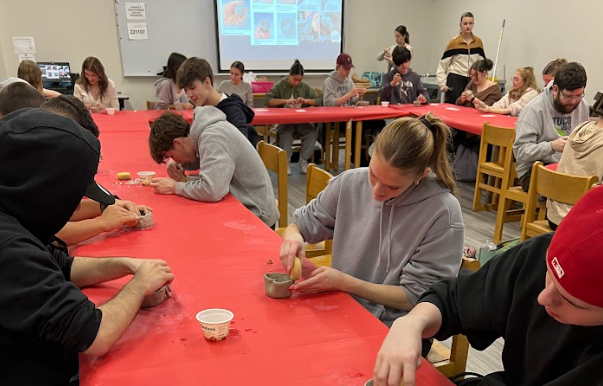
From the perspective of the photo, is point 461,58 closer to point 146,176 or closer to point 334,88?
point 334,88

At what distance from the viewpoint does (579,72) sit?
3.48 metres

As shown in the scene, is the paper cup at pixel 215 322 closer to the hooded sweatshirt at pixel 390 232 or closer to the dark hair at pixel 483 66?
the hooded sweatshirt at pixel 390 232

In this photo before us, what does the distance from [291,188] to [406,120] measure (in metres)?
3.94

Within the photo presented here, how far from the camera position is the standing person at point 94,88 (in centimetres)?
519

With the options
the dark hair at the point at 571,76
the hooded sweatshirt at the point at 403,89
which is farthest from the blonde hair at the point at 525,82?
the dark hair at the point at 571,76

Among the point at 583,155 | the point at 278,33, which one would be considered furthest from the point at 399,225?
the point at 278,33

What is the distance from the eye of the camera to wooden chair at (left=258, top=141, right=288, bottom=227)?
2836 millimetres

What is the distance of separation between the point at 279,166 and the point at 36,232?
1.83 metres

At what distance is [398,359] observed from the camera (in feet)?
3.22

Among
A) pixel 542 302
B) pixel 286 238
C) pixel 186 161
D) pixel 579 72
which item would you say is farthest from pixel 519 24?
pixel 542 302

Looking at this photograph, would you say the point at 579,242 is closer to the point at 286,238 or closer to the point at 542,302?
the point at 542,302

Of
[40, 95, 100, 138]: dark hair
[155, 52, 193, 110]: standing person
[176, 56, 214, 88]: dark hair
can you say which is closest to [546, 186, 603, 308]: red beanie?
[40, 95, 100, 138]: dark hair

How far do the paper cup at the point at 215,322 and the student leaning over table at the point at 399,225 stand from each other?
263 mm

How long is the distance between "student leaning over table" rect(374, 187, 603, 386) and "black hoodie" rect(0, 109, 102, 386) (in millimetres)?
706
